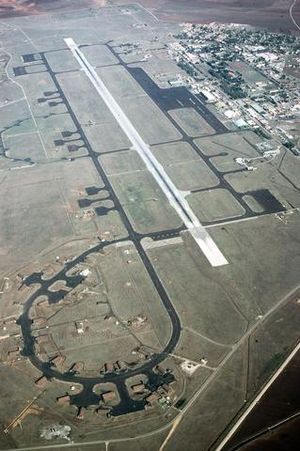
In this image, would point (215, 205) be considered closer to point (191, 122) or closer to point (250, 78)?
point (191, 122)

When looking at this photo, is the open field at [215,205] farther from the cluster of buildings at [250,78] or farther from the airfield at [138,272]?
the cluster of buildings at [250,78]

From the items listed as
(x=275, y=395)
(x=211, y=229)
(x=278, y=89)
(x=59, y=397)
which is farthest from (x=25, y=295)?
(x=278, y=89)

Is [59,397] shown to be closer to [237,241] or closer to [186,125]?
[237,241]

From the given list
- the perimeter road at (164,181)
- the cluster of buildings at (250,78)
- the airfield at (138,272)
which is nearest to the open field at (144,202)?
the airfield at (138,272)

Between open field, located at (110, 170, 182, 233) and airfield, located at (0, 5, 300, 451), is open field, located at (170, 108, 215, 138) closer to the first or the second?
airfield, located at (0, 5, 300, 451)

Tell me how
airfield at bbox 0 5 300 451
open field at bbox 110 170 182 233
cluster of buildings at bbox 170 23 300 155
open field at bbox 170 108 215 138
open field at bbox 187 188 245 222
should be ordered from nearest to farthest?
airfield at bbox 0 5 300 451 → open field at bbox 110 170 182 233 → open field at bbox 187 188 245 222 → open field at bbox 170 108 215 138 → cluster of buildings at bbox 170 23 300 155

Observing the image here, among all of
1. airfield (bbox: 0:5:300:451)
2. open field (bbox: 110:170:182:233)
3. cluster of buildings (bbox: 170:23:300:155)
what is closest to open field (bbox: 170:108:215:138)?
airfield (bbox: 0:5:300:451)

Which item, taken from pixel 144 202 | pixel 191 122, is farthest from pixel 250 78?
pixel 144 202
